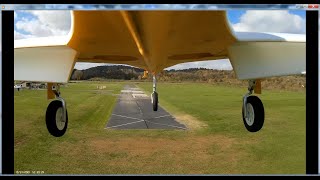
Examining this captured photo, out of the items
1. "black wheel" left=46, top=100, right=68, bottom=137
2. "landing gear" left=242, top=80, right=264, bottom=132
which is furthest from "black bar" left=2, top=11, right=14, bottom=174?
"landing gear" left=242, top=80, right=264, bottom=132

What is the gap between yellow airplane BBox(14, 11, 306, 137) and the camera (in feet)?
6.59

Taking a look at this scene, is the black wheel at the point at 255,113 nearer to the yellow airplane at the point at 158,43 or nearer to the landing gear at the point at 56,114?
the yellow airplane at the point at 158,43

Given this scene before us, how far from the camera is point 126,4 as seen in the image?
6.06 ft

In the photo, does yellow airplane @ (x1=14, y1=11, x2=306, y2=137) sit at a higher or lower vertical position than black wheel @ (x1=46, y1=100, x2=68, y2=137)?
higher

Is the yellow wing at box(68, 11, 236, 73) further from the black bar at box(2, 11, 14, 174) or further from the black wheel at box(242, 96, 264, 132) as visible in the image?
the black wheel at box(242, 96, 264, 132)

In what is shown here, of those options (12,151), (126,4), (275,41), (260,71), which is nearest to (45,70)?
(12,151)

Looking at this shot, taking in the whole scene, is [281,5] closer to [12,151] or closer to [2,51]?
[2,51]

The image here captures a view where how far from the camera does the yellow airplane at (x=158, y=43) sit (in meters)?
2.01

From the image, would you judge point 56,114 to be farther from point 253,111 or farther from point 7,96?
point 253,111

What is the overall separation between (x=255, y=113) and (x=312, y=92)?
2.26m

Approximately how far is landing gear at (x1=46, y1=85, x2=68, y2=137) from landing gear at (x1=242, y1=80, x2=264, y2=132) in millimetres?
2971

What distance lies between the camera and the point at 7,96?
2184 millimetres

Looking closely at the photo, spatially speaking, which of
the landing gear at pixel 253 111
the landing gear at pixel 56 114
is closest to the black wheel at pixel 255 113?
the landing gear at pixel 253 111

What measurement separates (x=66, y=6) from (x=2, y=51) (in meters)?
0.72
